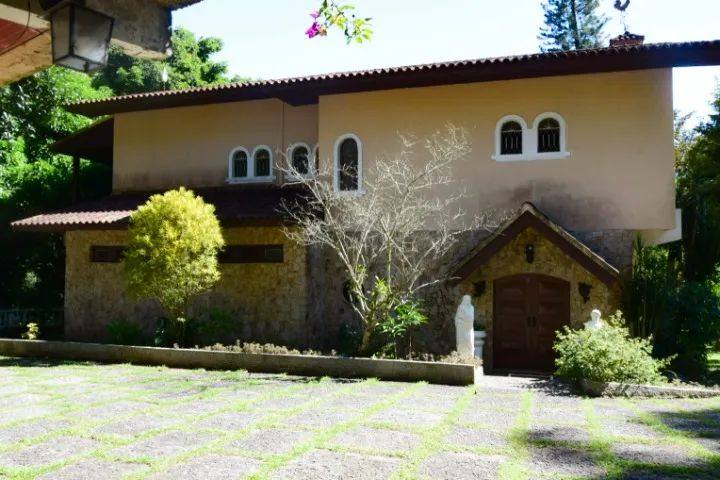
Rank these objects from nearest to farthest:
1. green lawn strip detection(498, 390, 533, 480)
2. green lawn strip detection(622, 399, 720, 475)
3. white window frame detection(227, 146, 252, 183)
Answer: green lawn strip detection(498, 390, 533, 480)
green lawn strip detection(622, 399, 720, 475)
white window frame detection(227, 146, 252, 183)

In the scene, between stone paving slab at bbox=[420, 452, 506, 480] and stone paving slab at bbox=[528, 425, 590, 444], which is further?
stone paving slab at bbox=[528, 425, 590, 444]

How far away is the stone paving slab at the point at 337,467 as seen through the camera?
516cm

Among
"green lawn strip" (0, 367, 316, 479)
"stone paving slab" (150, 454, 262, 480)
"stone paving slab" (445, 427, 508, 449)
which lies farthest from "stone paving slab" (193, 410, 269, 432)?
"stone paving slab" (445, 427, 508, 449)

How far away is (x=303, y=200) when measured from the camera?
13.8m

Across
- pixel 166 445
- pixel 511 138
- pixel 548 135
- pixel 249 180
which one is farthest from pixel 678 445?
pixel 249 180

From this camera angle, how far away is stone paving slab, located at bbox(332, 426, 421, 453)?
6.04 metres

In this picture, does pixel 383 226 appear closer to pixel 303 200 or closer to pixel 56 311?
pixel 303 200

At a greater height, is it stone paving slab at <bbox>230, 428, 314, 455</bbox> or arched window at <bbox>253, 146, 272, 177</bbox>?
arched window at <bbox>253, 146, 272, 177</bbox>

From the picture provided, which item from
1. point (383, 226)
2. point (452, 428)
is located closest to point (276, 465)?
point (452, 428)

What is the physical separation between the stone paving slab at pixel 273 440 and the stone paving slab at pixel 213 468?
13.2 inches

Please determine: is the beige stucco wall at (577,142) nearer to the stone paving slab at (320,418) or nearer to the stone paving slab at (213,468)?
the stone paving slab at (320,418)

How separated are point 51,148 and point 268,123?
694 centimetres

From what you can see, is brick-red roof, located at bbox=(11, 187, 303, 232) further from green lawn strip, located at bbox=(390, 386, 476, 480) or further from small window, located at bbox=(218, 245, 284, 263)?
green lawn strip, located at bbox=(390, 386, 476, 480)

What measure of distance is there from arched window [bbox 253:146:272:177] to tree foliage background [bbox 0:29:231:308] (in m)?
6.21
